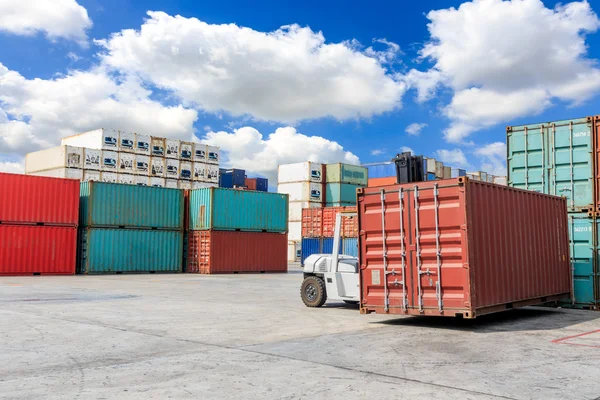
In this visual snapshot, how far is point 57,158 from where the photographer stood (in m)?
36.8

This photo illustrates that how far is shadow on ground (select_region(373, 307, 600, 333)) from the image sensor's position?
33.2 ft

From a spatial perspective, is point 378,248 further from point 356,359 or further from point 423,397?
point 423,397

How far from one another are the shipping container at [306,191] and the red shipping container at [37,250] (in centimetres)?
2438

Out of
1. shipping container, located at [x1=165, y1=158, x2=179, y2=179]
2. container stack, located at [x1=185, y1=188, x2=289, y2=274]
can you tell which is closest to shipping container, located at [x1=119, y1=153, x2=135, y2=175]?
shipping container, located at [x1=165, y1=158, x2=179, y2=179]

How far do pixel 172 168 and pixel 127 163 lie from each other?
351 centimetres

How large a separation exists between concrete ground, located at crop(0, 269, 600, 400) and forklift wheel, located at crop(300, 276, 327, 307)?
24.1 inches

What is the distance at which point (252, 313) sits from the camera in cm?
1202

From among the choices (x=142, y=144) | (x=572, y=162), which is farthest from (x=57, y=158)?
(x=572, y=162)

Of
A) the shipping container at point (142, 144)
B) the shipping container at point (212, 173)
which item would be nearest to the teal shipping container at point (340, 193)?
the shipping container at point (212, 173)

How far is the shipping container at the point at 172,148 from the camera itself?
1597 inches

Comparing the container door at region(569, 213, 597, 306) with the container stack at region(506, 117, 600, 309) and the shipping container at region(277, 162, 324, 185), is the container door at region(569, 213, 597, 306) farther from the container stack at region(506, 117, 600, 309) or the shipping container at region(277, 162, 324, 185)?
the shipping container at region(277, 162, 324, 185)

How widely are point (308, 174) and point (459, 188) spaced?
38494mm

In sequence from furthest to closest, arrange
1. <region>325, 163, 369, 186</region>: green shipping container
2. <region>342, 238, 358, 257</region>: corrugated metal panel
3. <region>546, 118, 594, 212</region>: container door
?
<region>325, 163, 369, 186</region>: green shipping container
<region>342, 238, 358, 257</region>: corrugated metal panel
<region>546, 118, 594, 212</region>: container door

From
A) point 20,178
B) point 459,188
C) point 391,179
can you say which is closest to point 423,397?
point 459,188
